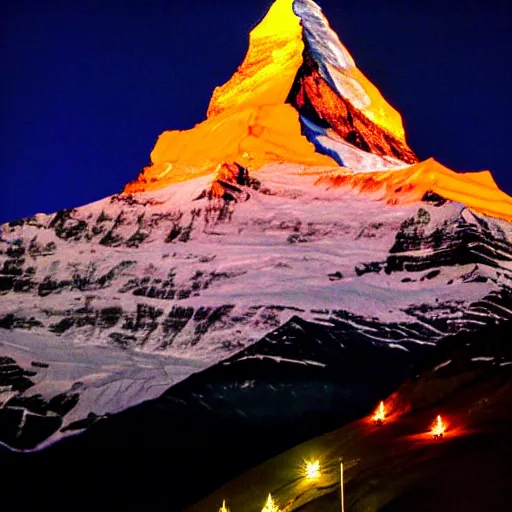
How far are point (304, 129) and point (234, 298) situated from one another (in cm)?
3189

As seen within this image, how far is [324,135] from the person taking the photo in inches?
3967

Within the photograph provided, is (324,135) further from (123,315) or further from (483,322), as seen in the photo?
(483,322)

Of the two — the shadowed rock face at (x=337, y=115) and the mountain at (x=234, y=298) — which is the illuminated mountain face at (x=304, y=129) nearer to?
the shadowed rock face at (x=337, y=115)

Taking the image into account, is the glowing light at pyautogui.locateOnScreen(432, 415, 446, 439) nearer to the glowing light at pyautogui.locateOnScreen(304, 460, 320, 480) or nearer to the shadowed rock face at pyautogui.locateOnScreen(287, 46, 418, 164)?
the glowing light at pyautogui.locateOnScreen(304, 460, 320, 480)

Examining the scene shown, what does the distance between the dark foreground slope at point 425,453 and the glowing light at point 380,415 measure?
0.46 metres

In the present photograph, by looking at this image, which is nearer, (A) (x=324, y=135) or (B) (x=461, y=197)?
(B) (x=461, y=197)

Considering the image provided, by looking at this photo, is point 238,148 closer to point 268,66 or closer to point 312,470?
point 268,66

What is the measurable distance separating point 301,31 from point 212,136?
75.5 feet

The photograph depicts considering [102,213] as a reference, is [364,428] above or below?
below

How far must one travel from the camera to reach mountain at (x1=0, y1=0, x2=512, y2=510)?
58781mm

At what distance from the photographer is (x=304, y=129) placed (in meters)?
99.5

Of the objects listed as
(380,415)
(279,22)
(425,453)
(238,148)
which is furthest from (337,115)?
(425,453)

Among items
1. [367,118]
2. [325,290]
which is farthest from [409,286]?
[367,118]

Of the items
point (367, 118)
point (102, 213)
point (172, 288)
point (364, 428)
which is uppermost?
point (367, 118)
